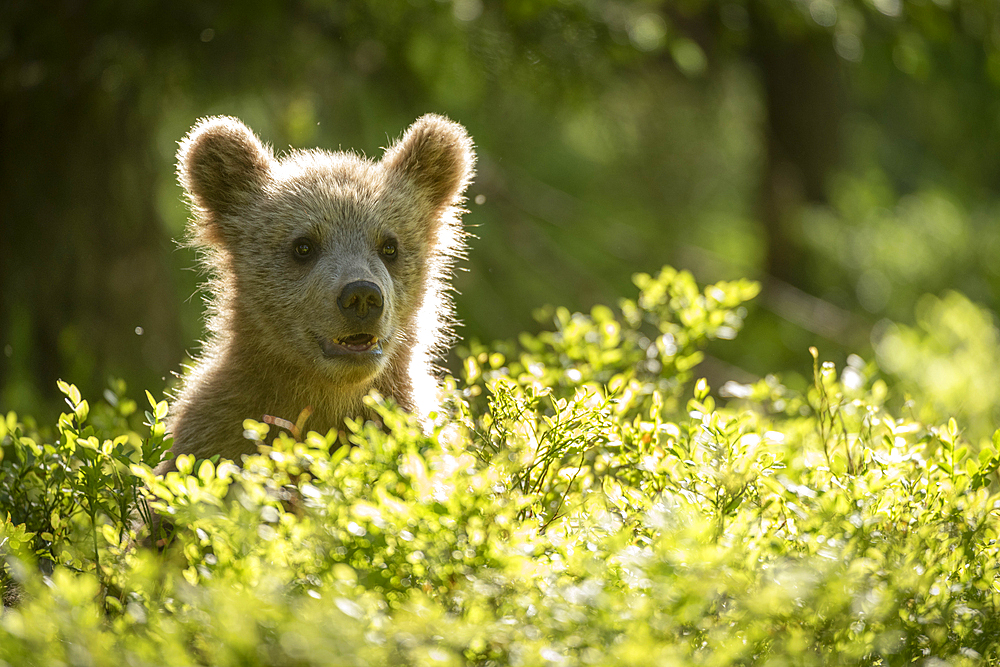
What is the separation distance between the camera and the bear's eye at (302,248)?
3.51 m

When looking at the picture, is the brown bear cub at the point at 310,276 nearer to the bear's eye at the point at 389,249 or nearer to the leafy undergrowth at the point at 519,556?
the bear's eye at the point at 389,249

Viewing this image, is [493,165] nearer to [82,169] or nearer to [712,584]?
[82,169]

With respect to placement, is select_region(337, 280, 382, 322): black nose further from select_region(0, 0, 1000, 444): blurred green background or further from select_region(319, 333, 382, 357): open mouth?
select_region(0, 0, 1000, 444): blurred green background

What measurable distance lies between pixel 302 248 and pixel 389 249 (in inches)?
14.8

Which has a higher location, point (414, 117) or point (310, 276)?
point (414, 117)

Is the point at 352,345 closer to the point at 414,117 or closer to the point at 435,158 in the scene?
the point at 435,158

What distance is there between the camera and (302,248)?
352 centimetres

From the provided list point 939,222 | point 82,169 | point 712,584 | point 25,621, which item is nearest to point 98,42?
point 82,169

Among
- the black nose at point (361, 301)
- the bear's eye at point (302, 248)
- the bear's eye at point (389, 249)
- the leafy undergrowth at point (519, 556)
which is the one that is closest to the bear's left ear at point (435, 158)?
the bear's eye at point (389, 249)

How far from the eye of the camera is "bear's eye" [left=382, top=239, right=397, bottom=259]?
12.0 feet

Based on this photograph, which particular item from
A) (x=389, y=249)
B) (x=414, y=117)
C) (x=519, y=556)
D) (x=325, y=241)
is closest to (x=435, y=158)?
(x=389, y=249)

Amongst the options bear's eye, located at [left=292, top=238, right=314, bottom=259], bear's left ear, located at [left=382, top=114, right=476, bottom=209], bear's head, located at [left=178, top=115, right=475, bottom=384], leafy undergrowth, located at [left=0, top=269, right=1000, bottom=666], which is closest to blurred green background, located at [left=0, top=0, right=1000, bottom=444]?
bear's head, located at [left=178, top=115, right=475, bottom=384]

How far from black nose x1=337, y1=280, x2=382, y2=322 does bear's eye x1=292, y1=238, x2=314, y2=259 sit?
41cm

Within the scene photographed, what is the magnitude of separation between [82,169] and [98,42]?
0.81 meters
